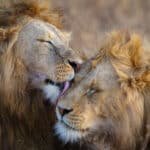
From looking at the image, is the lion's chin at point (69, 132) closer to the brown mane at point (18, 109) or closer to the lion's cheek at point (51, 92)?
the lion's cheek at point (51, 92)

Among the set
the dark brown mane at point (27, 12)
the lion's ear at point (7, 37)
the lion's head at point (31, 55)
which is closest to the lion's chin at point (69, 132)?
the lion's head at point (31, 55)

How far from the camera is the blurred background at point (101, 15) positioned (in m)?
9.80

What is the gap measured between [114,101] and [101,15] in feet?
19.6

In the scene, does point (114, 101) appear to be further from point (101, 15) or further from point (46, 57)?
point (101, 15)

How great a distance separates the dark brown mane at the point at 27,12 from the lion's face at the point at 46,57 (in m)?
Answer: 0.09

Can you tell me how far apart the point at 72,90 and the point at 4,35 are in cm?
91

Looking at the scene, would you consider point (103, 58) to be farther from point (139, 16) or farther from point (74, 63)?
point (139, 16)

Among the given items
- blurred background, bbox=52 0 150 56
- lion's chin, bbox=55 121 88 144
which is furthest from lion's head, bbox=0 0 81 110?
blurred background, bbox=52 0 150 56

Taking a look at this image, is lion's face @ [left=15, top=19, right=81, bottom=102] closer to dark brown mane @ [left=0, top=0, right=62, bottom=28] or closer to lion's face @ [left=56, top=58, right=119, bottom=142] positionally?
dark brown mane @ [left=0, top=0, right=62, bottom=28]

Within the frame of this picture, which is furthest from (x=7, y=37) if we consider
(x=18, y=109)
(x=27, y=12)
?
(x=18, y=109)

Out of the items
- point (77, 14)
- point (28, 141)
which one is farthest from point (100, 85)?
point (77, 14)

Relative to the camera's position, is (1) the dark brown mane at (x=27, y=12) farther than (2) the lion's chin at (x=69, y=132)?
Yes

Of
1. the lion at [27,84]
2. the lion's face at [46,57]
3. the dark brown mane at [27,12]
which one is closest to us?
the lion's face at [46,57]

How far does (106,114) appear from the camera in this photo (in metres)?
4.39
